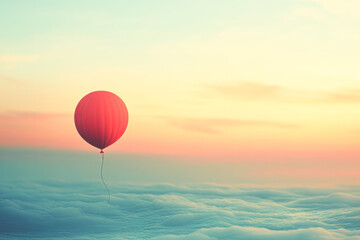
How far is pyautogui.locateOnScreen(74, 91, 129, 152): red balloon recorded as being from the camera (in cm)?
1888

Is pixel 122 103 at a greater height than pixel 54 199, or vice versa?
pixel 54 199

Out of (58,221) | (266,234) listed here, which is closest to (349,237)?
(266,234)

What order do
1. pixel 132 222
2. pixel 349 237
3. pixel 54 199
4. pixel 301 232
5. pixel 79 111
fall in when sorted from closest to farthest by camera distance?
pixel 79 111 < pixel 349 237 < pixel 301 232 < pixel 132 222 < pixel 54 199

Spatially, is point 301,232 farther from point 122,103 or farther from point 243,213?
point 122,103

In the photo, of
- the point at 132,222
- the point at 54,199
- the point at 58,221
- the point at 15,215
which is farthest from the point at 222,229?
the point at 54,199

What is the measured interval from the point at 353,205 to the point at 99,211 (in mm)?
52764

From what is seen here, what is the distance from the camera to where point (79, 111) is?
1912cm

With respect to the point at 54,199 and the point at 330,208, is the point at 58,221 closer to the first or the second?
the point at 54,199

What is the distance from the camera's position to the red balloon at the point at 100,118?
61.9 ft

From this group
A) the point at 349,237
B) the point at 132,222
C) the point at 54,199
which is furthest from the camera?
the point at 54,199

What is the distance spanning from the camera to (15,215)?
8044 cm

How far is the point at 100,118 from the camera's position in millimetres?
18844

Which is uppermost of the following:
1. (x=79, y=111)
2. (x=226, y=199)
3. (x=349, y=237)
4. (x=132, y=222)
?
(x=226, y=199)

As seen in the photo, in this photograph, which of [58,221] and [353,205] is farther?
[58,221]
